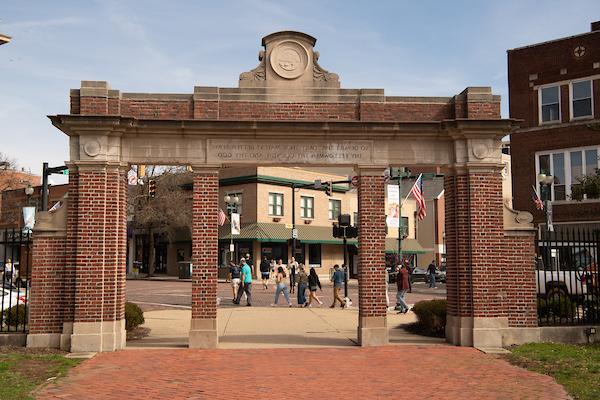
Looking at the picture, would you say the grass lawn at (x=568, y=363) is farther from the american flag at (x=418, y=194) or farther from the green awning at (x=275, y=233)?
the green awning at (x=275, y=233)

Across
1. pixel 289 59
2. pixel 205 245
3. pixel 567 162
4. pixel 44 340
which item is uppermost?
pixel 289 59

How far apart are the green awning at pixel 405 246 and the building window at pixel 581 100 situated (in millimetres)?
24139

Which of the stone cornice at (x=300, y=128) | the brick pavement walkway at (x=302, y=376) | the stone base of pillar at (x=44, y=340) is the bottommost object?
the brick pavement walkway at (x=302, y=376)

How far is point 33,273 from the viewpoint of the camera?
1291 centimetres

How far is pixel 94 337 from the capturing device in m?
12.7

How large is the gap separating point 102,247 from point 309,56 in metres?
6.21

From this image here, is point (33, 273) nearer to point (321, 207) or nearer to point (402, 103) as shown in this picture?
point (402, 103)

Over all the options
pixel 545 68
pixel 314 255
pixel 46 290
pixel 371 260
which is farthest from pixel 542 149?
pixel 46 290

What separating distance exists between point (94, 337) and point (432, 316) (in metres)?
7.84

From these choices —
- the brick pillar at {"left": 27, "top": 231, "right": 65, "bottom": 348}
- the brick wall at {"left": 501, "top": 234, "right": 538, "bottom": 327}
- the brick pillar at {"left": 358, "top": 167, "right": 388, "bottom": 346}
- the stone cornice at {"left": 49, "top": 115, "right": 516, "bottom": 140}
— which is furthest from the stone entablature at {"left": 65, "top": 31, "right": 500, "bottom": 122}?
the brick pillar at {"left": 27, "top": 231, "right": 65, "bottom": 348}

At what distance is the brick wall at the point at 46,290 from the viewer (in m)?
12.9

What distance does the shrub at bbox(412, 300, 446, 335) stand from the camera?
49.3 ft

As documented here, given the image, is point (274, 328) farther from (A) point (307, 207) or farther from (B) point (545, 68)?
(A) point (307, 207)

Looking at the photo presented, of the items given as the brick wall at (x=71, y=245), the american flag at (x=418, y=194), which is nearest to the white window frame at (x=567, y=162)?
the american flag at (x=418, y=194)
